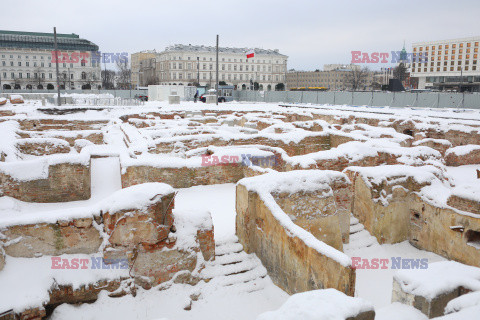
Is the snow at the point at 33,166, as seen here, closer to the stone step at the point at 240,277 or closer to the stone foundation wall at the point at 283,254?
Answer: the stone foundation wall at the point at 283,254

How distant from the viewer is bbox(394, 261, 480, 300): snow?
12.7ft

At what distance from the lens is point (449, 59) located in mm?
75188

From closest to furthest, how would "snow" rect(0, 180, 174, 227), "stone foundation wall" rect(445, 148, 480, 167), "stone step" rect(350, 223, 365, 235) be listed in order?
1. "snow" rect(0, 180, 174, 227)
2. "stone step" rect(350, 223, 365, 235)
3. "stone foundation wall" rect(445, 148, 480, 167)

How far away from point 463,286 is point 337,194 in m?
4.27

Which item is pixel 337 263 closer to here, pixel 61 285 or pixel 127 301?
pixel 127 301

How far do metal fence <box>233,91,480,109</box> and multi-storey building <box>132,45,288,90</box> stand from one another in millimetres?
43664

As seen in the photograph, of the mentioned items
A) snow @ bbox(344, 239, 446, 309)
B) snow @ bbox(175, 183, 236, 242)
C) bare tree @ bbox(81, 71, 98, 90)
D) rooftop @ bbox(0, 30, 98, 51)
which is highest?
rooftop @ bbox(0, 30, 98, 51)

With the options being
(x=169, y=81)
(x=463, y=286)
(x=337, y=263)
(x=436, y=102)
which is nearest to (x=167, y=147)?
(x=337, y=263)

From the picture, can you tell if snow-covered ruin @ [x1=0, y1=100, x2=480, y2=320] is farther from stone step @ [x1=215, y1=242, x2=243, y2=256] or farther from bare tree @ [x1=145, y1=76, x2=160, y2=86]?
bare tree @ [x1=145, y1=76, x2=160, y2=86]

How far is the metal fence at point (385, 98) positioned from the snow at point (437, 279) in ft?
69.7

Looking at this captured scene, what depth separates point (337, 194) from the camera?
26.7 feet

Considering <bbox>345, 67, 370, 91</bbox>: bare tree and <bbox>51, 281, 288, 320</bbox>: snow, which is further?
<bbox>345, 67, 370, 91</bbox>: bare tree

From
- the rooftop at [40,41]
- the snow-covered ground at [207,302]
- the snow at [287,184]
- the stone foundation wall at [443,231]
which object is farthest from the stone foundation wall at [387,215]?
the rooftop at [40,41]

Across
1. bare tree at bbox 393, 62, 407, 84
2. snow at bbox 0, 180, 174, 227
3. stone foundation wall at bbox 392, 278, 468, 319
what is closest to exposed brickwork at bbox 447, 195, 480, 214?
stone foundation wall at bbox 392, 278, 468, 319
